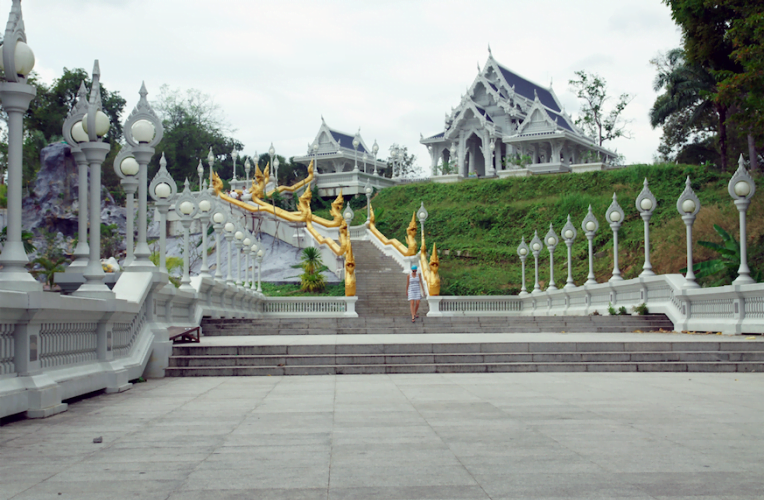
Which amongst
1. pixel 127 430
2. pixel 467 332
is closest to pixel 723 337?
pixel 467 332

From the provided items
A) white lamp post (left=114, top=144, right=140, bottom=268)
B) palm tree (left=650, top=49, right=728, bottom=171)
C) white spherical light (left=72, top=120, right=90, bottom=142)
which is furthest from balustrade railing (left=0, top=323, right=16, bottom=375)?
palm tree (left=650, top=49, right=728, bottom=171)

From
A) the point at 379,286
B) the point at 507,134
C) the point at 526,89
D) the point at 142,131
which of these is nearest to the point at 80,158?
the point at 142,131

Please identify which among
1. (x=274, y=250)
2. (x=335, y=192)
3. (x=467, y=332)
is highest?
(x=335, y=192)

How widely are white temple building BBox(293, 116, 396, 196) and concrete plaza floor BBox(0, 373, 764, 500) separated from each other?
5292cm

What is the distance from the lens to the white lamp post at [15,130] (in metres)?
6.93

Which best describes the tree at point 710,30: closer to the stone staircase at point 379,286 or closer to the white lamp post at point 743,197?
the white lamp post at point 743,197

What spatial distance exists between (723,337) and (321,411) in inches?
410

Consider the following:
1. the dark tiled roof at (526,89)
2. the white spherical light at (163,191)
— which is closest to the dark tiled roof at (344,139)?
the dark tiled roof at (526,89)

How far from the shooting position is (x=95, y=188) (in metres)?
9.50

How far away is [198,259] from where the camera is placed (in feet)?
171

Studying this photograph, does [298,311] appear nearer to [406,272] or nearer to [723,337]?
[406,272]

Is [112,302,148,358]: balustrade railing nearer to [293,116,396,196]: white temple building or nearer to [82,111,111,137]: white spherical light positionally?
[82,111,111,137]: white spherical light

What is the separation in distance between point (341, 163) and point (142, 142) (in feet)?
207

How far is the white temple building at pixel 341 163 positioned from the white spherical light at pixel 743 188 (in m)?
45.1
